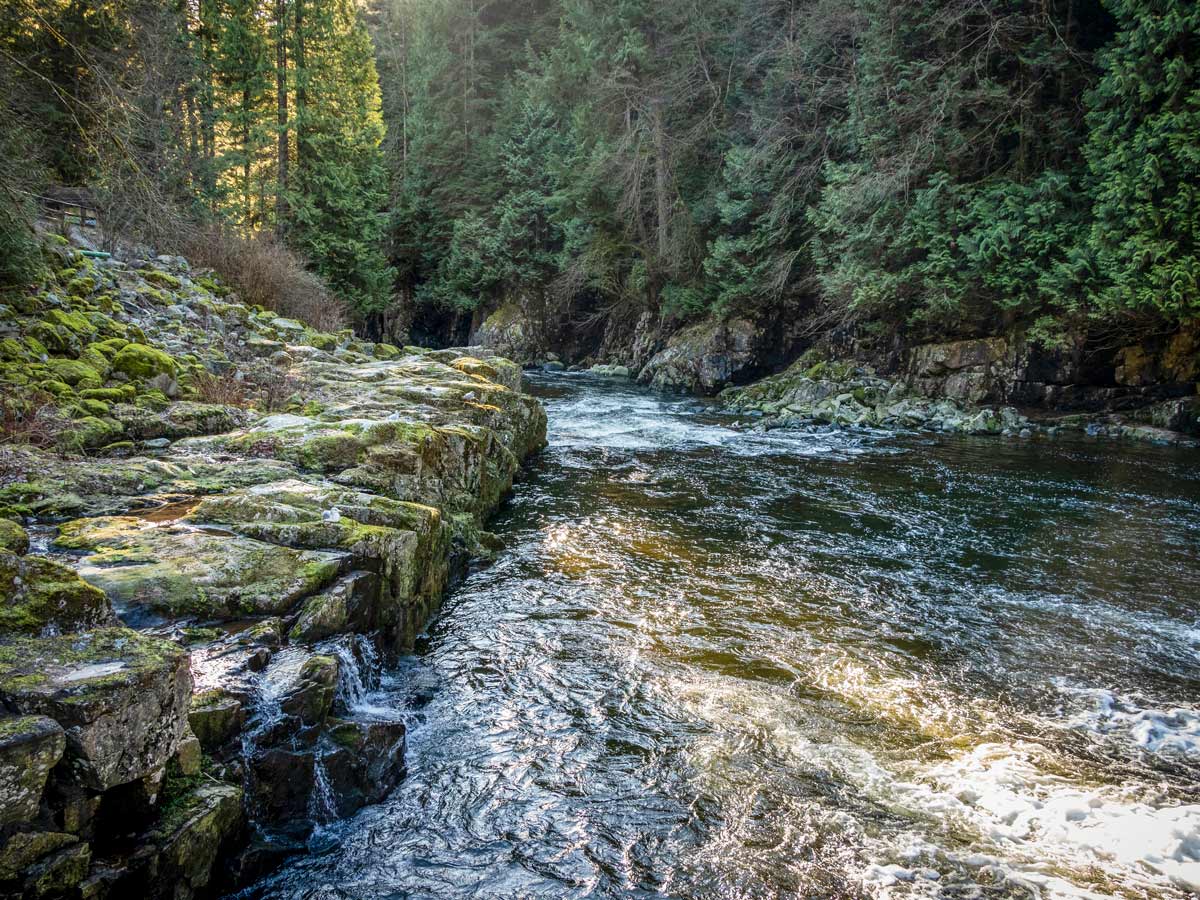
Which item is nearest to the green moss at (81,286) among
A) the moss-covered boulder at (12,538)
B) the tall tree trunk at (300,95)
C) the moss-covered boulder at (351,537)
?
the moss-covered boulder at (351,537)

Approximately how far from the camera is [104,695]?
2.74 meters

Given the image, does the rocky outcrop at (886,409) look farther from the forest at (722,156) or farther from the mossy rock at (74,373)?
the mossy rock at (74,373)

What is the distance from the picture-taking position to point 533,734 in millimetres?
4703

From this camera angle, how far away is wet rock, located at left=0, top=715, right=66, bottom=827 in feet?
7.91

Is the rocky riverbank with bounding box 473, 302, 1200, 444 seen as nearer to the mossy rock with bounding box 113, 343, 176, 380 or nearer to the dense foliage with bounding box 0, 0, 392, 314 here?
the dense foliage with bounding box 0, 0, 392, 314

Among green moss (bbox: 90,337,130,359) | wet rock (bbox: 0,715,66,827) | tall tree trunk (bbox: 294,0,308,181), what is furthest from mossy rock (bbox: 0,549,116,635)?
tall tree trunk (bbox: 294,0,308,181)

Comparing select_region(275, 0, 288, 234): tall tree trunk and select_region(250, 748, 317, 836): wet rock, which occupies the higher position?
select_region(275, 0, 288, 234): tall tree trunk

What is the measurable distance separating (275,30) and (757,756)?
26.6 metres

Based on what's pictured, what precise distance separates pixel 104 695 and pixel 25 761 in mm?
320

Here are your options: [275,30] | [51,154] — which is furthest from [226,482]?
[275,30]

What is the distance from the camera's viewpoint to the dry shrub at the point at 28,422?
20.4ft

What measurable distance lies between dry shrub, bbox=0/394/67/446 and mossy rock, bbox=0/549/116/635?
12.2 ft

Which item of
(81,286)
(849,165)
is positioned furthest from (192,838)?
(849,165)

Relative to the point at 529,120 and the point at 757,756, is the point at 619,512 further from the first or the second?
the point at 529,120
